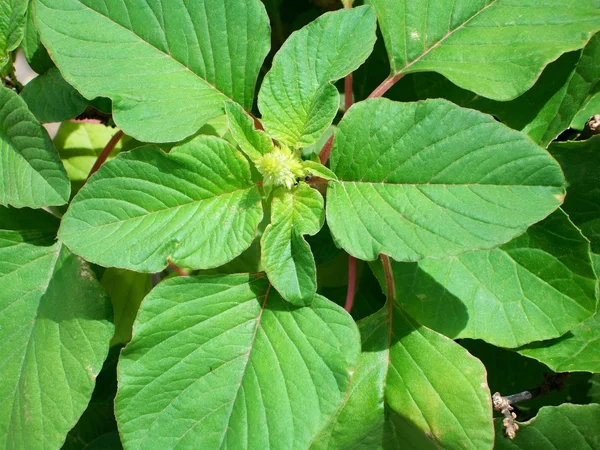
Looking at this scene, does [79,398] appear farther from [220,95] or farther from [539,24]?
[539,24]

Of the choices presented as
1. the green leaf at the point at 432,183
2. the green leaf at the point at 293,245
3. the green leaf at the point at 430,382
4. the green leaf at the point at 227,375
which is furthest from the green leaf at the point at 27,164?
the green leaf at the point at 430,382

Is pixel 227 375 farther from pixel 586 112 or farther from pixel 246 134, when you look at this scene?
pixel 586 112

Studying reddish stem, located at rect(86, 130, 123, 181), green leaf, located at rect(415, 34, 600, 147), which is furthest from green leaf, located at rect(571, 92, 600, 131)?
reddish stem, located at rect(86, 130, 123, 181)

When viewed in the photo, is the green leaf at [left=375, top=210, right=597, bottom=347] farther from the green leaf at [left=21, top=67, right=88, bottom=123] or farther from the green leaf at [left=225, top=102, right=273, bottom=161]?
the green leaf at [left=21, top=67, right=88, bottom=123]

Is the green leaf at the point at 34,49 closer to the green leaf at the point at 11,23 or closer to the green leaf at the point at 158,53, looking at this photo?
the green leaf at the point at 11,23

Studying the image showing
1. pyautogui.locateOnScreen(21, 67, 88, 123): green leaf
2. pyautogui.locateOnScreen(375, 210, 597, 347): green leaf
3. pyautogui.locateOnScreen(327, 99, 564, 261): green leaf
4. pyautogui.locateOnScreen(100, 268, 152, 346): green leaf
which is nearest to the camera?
pyautogui.locateOnScreen(327, 99, 564, 261): green leaf

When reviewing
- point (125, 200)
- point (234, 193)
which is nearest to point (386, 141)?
point (234, 193)

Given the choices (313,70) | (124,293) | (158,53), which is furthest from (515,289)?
(124,293)
